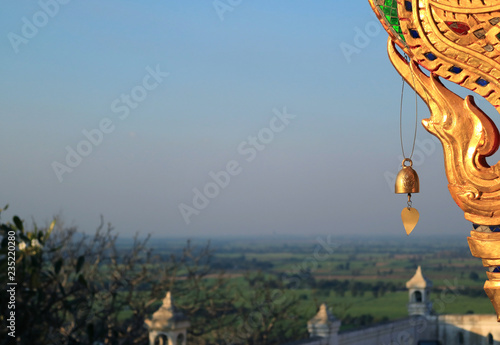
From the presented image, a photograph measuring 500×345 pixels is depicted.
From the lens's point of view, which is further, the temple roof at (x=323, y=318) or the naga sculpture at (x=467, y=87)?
the temple roof at (x=323, y=318)

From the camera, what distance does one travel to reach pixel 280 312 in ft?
40.9

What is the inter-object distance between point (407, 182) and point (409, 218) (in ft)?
0.30

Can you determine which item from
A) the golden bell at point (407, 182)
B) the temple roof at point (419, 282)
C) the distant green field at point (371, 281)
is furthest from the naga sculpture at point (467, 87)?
the distant green field at point (371, 281)

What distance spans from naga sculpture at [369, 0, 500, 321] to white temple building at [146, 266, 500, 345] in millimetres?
3328

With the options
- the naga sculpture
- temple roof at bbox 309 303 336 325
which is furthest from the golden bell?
temple roof at bbox 309 303 336 325

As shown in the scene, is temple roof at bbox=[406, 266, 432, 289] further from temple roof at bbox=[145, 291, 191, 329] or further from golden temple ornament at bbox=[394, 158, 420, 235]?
golden temple ornament at bbox=[394, 158, 420, 235]

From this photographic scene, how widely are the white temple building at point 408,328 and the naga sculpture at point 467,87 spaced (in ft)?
10.9

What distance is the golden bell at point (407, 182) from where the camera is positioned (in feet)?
5.00

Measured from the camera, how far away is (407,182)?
60.1 inches

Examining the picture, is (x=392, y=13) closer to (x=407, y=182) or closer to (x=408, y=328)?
(x=407, y=182)

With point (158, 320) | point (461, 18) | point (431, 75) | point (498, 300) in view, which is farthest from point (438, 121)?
point (158, 320)

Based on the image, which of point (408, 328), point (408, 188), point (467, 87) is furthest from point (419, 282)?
point (467, 87)

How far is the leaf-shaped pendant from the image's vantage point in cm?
150

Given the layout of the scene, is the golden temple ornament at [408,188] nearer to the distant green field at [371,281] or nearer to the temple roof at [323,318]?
the temple roof at [323,318]
